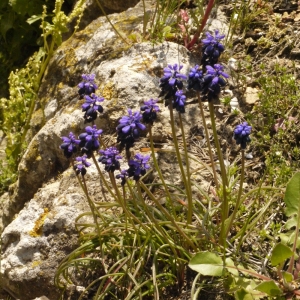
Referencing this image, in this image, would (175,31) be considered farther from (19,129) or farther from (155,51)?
(19,129)

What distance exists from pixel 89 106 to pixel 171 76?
50 centimetres

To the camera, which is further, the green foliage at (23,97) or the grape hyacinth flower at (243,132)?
the green foliage at (23,97)

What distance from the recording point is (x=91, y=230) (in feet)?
10.0

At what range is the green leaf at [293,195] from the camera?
2564mm

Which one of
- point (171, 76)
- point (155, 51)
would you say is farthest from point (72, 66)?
point (171, 76)

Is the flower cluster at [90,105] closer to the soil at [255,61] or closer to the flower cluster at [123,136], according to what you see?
the flower cluster at [123,136]

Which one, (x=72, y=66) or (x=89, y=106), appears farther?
(x=72, y=66)

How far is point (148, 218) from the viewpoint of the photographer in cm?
277

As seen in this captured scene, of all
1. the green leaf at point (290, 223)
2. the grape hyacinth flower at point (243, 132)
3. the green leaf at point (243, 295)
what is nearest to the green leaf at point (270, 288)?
the green leaf at point (243, 295)

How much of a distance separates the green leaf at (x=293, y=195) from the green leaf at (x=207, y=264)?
0.51 m

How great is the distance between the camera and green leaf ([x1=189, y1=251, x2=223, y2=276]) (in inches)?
93.7

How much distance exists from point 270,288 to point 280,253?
169 mm

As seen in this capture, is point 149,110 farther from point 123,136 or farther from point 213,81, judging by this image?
point 213,81

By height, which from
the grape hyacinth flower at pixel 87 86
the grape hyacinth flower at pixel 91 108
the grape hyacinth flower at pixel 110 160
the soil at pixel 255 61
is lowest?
the soil at pixel 255 61
